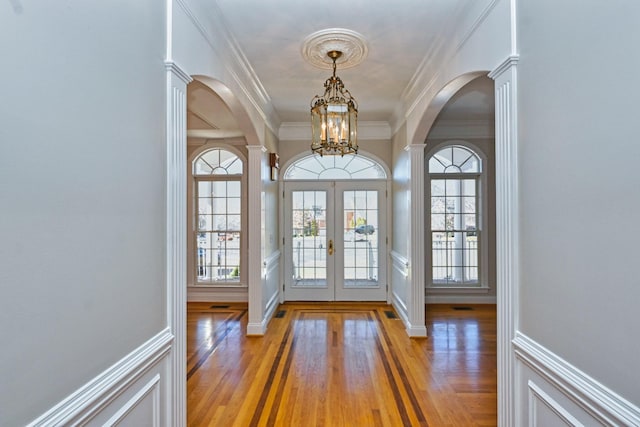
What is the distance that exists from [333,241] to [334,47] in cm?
347

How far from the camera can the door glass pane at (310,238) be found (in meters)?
5.92

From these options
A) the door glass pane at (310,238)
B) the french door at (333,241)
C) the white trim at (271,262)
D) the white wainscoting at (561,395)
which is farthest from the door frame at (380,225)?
the white wainscoting at (561,395)

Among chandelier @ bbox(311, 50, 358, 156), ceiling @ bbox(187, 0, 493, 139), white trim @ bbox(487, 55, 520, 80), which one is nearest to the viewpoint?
white trim @ bbox(487, 55, 520, 80)

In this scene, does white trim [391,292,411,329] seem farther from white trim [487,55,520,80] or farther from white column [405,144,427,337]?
white trim [487,55,520,80]

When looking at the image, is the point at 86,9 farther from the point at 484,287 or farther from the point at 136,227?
the point at 484,287

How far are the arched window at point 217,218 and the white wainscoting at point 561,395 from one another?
5.06 meters

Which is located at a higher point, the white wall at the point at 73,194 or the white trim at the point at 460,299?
the white wall at the point at 73,194

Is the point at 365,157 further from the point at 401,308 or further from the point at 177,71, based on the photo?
the point at 177,71

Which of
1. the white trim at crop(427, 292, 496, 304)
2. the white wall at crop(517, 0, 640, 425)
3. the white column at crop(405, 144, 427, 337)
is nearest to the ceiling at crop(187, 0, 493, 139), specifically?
the white column at crop(405, 144, 427, 337)

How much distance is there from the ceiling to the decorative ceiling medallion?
4cm

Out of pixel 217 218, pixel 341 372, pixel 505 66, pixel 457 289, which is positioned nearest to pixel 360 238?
pixel 457 289

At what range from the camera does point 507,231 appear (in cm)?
185

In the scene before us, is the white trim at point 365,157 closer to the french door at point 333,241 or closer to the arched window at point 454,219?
the french door at point 333,241

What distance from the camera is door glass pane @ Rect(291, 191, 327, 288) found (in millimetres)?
5922
